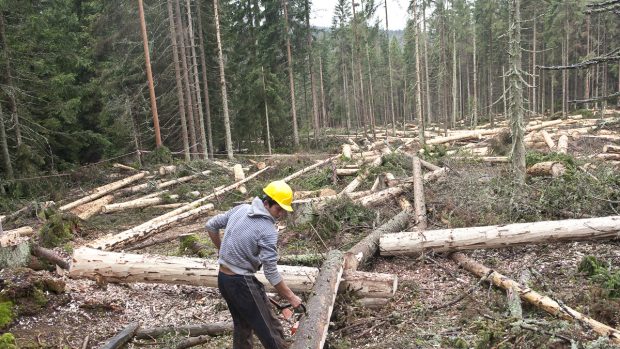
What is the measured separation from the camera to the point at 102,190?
1382 centimetres

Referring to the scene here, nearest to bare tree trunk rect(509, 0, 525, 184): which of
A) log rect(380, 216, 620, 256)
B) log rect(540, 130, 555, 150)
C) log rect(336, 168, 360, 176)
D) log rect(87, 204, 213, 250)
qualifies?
log rect(380, 216, 620, 256)

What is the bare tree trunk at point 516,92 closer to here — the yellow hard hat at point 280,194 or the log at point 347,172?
the log at point 347,172

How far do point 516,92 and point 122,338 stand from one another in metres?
9.26

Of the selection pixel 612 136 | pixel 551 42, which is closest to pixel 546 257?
pixel 612 136

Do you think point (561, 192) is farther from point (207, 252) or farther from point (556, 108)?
point (556, 108)

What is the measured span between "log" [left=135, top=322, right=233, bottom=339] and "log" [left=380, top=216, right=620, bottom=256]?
3100 millimetres

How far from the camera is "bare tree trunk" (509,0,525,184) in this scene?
9.43 metres

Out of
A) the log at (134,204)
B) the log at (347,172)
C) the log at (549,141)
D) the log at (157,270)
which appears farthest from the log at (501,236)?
the log at (549,141)

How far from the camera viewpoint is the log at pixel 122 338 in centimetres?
Result: 474

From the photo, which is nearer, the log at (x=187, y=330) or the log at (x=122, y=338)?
the log at (x=122, y=338)

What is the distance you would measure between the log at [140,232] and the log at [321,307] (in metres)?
5.23

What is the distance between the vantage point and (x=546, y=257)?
6.59 metres

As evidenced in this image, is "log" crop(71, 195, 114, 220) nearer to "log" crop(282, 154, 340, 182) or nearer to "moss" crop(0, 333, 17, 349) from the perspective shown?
"log" crop(282, 154, 340, 182)

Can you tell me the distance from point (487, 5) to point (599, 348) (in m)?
39.6
